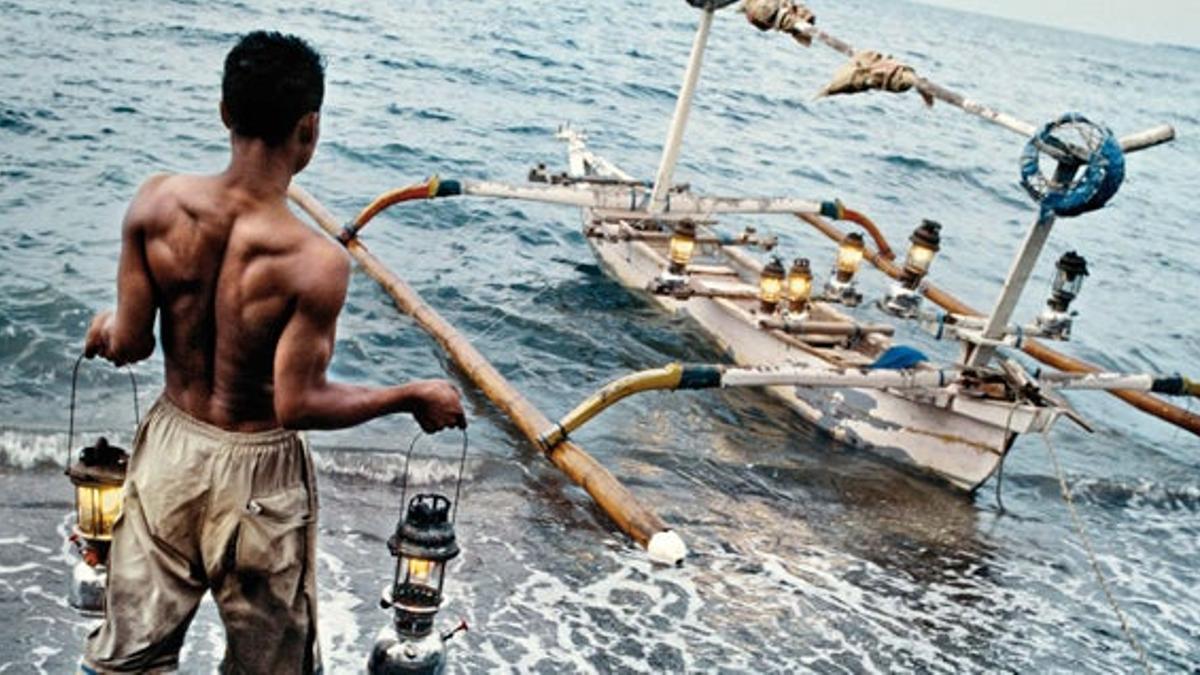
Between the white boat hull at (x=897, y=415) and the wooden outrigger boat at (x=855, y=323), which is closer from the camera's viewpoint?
the wooden outrigger boat at (x=855, y=323)

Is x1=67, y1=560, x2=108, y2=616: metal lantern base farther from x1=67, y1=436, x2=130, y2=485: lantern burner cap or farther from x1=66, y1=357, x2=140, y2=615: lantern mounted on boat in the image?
x1=67, y1=436, x2=130, y2=485: lantern burner cap

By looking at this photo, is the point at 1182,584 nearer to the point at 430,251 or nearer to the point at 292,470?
the point at 292,470

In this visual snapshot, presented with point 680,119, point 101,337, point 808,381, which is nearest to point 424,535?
point 101,337

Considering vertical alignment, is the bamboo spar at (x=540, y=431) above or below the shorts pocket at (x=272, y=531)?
below

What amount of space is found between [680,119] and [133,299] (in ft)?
29.9

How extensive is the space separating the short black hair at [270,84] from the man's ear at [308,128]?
0.06ft

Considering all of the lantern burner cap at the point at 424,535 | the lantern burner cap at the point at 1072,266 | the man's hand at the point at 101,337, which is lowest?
the lantern burner cap at the point at 424,535

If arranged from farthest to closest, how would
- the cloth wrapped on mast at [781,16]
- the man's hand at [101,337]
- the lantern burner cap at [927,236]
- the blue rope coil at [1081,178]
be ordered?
1. the cloth wrapped on mast at [781,16]
2. the lantern burner cap at [927,236]
3. the blue rope coil at [1081,178]
4. the man's hand at [101,337]

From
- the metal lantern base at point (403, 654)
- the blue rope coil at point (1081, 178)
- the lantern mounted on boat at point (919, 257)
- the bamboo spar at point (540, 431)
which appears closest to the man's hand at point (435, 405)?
the metal lantern base at point (403, 654)

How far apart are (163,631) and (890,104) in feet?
153

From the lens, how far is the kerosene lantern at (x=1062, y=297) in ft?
31.2

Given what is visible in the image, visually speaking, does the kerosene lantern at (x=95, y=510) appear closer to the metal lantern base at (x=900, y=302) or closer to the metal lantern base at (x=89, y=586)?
the metal lantern base at (x=89, y=586)

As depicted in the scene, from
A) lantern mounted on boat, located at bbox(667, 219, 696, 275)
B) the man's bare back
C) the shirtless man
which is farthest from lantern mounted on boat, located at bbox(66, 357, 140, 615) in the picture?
lantern mounted on boat, located at bbox(667, 219, 696, 275)

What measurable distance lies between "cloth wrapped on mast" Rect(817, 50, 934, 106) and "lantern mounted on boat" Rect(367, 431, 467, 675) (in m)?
5.65
